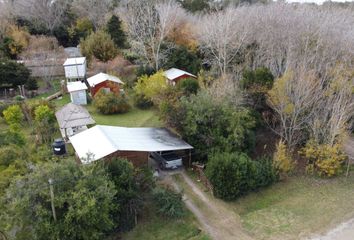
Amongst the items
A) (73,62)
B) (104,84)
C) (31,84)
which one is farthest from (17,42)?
(104,84)

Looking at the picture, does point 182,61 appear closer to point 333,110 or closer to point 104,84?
point 104,84

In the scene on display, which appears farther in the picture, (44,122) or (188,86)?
(188,86)

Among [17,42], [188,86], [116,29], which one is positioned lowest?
[188,86]

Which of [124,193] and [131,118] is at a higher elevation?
A: [124,193]

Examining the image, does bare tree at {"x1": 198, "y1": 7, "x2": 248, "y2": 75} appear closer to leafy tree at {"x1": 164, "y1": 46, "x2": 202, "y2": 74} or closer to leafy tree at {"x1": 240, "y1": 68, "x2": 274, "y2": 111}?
leafy tree at {"x1": 164, "y1": 46, "x2": 202, "y2": 74}

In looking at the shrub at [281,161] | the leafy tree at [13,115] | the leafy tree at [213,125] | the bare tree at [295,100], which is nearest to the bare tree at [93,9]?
the leafy tree at [13,115]

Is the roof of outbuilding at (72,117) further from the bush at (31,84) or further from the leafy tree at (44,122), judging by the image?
the bush at (31,84)
